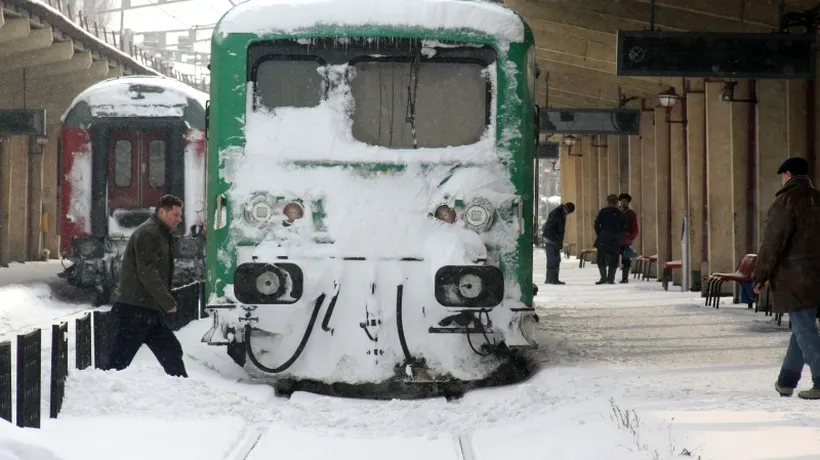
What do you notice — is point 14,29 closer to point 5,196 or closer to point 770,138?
A: point 5,196

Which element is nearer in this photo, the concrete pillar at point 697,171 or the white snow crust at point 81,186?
the white snow crust at point 81,186

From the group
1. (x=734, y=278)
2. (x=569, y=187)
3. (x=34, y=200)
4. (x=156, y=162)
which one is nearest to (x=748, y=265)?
(x=734, y=278)

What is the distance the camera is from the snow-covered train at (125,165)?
774 inches

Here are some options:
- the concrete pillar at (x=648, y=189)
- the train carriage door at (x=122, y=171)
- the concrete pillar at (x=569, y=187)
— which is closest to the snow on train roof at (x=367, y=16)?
the train carriage door at (x=122, y=171)

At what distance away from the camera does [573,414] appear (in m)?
8.73

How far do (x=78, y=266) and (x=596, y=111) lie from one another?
1025cm

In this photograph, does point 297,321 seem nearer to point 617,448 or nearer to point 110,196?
point 617,448

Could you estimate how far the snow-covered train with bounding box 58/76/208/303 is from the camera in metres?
19.7

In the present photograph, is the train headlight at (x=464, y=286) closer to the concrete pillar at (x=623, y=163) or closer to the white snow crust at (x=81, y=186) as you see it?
the white snow crust at (x=81, y=186)

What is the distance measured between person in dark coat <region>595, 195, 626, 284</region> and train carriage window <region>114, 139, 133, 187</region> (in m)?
9.29

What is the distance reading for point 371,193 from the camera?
9.88m

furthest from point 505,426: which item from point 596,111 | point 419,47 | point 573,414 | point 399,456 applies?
point 596,111

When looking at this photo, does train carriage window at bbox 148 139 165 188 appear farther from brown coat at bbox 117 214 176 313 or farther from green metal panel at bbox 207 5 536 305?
green metal panel at bbox 207 5 536 305

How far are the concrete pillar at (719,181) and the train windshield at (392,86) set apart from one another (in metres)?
12.2
